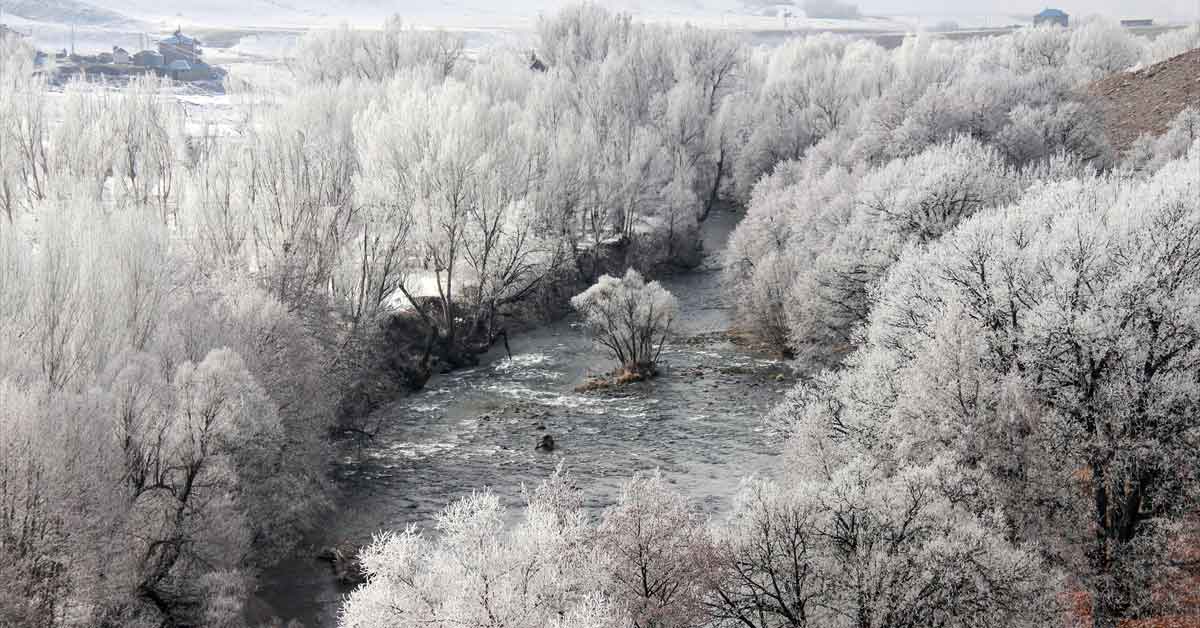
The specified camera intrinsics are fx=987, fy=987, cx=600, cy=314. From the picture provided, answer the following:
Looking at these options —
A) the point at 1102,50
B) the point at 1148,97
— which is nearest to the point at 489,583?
the point at 1148,97

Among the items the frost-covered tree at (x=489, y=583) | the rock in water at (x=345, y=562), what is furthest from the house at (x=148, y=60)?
the frost-covered tree at (x=489, y=583)

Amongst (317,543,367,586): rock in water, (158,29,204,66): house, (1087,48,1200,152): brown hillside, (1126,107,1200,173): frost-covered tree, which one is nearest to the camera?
(317,543,367,586): rock in water

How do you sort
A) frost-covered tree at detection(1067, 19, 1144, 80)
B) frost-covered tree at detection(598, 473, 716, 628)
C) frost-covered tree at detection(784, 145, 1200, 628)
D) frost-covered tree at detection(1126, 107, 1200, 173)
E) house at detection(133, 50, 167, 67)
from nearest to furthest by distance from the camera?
frost-covered tree at detection(598, 473, 716, 628)
frost-covered tree at detection(784, 145, 1200, 628)
frost-covered tree at detection(1126, 107, 1200, 173)
frost-covered tree at detection(1067, 19, 1144, 80)
house at detection(133, 50, 167, 67)

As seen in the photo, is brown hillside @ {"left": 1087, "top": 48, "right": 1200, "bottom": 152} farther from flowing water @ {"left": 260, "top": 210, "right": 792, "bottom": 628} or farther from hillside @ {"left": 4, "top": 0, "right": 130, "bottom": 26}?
→ hillside @ {"left": 4, "top": 0, "right": 130, "bottom": 26}

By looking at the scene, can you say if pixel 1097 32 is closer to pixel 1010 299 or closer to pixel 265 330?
pixel 1010 299

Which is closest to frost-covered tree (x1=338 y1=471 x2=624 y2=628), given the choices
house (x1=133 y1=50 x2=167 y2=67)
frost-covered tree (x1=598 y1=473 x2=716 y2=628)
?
frost-covered tree (x1=598 y1=473 x2=716 y2=628)

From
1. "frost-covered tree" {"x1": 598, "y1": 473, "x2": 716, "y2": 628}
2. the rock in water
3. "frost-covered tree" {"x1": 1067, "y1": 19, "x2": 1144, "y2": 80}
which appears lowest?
the rock in water

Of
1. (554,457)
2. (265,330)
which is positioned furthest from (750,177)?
(265,330)

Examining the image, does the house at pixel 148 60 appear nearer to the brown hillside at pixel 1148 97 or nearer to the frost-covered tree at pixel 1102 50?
the frost-covered tree at pixel 1102 50
